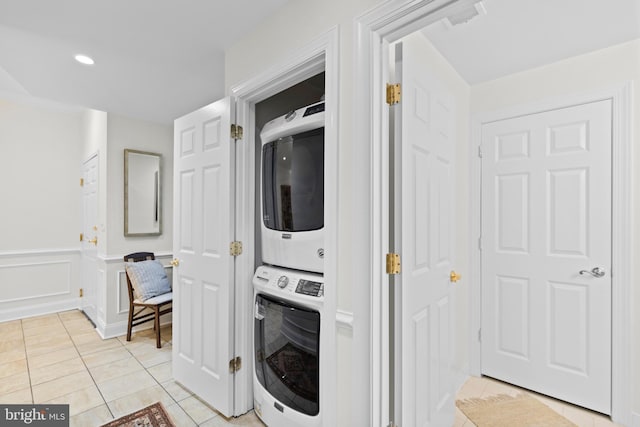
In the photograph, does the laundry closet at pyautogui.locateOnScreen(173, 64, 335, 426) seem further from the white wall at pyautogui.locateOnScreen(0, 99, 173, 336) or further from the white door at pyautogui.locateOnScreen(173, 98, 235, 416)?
the white wall at pyautogui.locateOnScreen(0, 99, 173, 336)

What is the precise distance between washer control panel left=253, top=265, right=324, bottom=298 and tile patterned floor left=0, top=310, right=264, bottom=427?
2.95ft

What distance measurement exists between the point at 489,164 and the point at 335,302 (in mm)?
1871

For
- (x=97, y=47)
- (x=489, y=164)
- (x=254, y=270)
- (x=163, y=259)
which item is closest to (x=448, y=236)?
(x=489, y=164)

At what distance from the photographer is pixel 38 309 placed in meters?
4.04

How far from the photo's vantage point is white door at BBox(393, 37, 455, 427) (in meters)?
1.32

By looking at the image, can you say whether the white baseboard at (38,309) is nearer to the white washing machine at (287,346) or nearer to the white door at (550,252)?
the white washing machine at (287,346)

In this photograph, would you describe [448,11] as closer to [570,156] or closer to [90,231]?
[570,156]

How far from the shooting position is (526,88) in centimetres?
234

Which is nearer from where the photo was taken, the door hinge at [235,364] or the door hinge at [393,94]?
the door hinge at [393,94]

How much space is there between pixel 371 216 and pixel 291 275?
722mm

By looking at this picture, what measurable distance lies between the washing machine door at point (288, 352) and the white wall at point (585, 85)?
2.00 meters

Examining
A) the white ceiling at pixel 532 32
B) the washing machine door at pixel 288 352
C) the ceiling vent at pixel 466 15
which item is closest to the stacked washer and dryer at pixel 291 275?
the washing machine door at pixel 288 352

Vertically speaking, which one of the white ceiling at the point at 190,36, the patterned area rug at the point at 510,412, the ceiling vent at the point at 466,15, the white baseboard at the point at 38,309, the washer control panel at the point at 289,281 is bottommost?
the patterned area rug at the point at 510,412

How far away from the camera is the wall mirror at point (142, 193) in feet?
11.9
